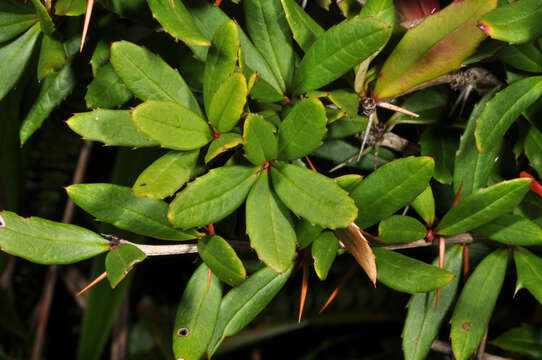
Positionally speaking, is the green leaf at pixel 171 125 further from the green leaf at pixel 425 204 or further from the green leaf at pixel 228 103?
the green leaf at pixel 425 204

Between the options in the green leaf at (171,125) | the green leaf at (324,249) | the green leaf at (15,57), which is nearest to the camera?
the green leaf at (171,125)

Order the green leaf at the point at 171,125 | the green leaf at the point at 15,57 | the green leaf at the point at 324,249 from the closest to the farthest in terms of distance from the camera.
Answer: the green leaf at the point at 171,125, the green leaf at the point at 324,249, the green leaf at the point at 15,57

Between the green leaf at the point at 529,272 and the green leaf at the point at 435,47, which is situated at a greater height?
the green leaf at the point at 435,47

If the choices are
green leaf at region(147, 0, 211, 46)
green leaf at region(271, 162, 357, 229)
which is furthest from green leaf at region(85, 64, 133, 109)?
green leaf at region(271, 162, 357, 229)

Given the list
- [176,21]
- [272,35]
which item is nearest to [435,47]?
[272,35]

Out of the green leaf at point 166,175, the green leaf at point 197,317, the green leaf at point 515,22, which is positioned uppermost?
the green leaf at point 515,22

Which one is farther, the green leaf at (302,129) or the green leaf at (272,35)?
the green leaf at (272,35)

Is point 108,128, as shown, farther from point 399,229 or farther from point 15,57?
point 399,229

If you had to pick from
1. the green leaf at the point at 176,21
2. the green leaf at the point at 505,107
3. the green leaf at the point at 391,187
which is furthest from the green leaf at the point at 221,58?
the green leaf at the point at 505,107

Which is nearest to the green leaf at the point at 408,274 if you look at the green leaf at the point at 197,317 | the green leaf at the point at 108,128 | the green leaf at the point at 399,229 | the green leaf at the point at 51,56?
the green leaf at the point at 399,229
